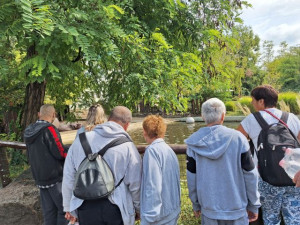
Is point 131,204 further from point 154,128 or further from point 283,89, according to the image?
point 283,89

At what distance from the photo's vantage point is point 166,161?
2160mm

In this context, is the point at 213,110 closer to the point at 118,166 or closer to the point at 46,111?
the point at 118,166

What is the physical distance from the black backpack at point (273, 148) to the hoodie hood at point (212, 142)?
0.38 meters

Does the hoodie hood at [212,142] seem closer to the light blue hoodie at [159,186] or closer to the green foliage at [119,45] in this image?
the light blue hoodie at [159,186]

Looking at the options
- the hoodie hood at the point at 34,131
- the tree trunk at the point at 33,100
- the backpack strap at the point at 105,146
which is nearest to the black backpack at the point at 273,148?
the backpack strap at the point at 105,146

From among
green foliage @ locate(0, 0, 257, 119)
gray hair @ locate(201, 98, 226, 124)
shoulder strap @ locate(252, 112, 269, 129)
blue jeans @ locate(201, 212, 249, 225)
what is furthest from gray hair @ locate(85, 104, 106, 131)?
shoulder strap @ locate(252, 112, 269, 129)

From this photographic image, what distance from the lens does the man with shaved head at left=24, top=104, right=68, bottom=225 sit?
2770 millimetres

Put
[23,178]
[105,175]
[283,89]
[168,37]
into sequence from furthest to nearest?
[283,89] < [168,37] < [23,178] < [105,175]

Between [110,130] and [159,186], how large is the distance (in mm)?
570

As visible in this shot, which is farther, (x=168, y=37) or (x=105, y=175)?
(x=168, y=37)

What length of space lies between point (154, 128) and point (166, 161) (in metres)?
0.28

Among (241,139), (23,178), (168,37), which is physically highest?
(168,37)

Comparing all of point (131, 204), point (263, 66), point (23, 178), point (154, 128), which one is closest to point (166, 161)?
point (154, 128)

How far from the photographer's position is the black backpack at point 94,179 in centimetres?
201
